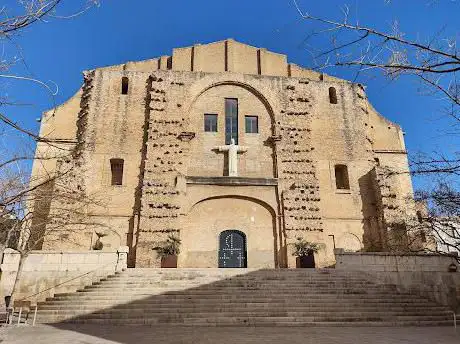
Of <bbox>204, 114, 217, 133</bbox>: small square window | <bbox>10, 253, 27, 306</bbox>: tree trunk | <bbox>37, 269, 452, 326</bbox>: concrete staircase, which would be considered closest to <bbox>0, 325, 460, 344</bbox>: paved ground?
<bbox>37, 269, 452, 326</bbox>: concrete staircase

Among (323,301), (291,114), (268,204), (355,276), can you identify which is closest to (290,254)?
(268,204)

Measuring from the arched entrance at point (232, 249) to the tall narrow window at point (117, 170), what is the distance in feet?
20.7

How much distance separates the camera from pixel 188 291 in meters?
12.3

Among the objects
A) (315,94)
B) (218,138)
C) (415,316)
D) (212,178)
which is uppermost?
(315,94)

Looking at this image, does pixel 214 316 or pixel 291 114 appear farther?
pixel 291 114

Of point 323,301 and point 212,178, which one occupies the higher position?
point 212,178

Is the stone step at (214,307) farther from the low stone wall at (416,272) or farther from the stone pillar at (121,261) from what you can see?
the stone pillar at (121,261)

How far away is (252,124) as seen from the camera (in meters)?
22.4

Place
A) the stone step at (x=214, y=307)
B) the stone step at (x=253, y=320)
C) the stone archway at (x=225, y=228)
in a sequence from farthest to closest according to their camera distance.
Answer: the stone archway at (x=225, y=228)
the stone step at (x=214, y=307)
the stone step at (x=253, y=320)

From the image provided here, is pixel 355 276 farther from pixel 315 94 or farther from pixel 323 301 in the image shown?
pixel 315 94

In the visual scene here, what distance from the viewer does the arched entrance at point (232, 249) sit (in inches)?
747

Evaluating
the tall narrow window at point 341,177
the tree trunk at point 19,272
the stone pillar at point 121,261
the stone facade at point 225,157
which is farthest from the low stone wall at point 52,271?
the tall narrow window at point 341,177

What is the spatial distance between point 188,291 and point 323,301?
4.20 meters

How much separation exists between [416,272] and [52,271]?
510 inches
